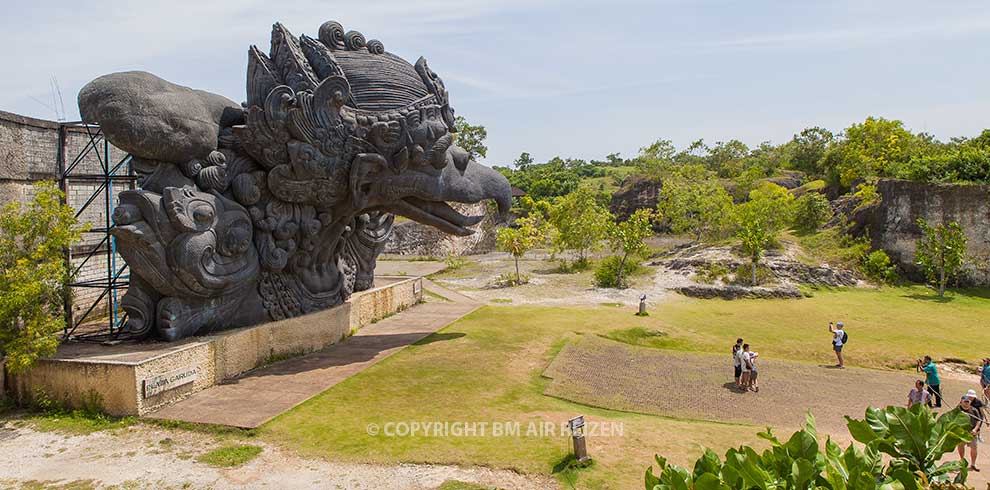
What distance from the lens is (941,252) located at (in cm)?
2403

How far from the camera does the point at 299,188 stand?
13.1 meters

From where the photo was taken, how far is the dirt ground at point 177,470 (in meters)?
7.85

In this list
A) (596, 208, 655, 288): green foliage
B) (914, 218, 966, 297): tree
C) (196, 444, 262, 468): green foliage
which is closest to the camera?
(196, 444, 262, 468): green foliage

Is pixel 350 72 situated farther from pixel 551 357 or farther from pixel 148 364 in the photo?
pixel 551 357

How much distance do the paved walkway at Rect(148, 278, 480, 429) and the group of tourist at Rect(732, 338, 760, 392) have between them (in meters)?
7.54

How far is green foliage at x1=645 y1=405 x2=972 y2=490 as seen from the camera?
305cm


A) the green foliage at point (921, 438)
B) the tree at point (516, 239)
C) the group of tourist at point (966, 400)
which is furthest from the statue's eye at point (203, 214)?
the tree at point (516, 239)

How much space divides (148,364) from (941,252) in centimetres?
2674

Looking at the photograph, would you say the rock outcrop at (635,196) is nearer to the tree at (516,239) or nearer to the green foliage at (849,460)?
the tree at (516,239)

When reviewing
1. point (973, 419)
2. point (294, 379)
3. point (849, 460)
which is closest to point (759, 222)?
point (973, 419)

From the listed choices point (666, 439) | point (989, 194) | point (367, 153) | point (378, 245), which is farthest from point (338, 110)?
point (989, 194)

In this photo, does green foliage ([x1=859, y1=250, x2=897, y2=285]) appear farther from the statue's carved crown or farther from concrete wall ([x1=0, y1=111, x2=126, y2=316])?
concrete wall ([x1=0, y1=111, x2=126, y2=316])

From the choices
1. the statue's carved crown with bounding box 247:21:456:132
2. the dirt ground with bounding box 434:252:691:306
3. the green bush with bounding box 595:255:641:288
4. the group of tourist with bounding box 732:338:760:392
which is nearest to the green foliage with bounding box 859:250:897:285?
the dirt ground with bounding box 434:252:691:306

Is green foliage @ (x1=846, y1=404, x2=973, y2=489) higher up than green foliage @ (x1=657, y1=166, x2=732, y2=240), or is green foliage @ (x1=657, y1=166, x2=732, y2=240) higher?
green foliage @ (x1=657, y1=166, x2=732, y2=240)
